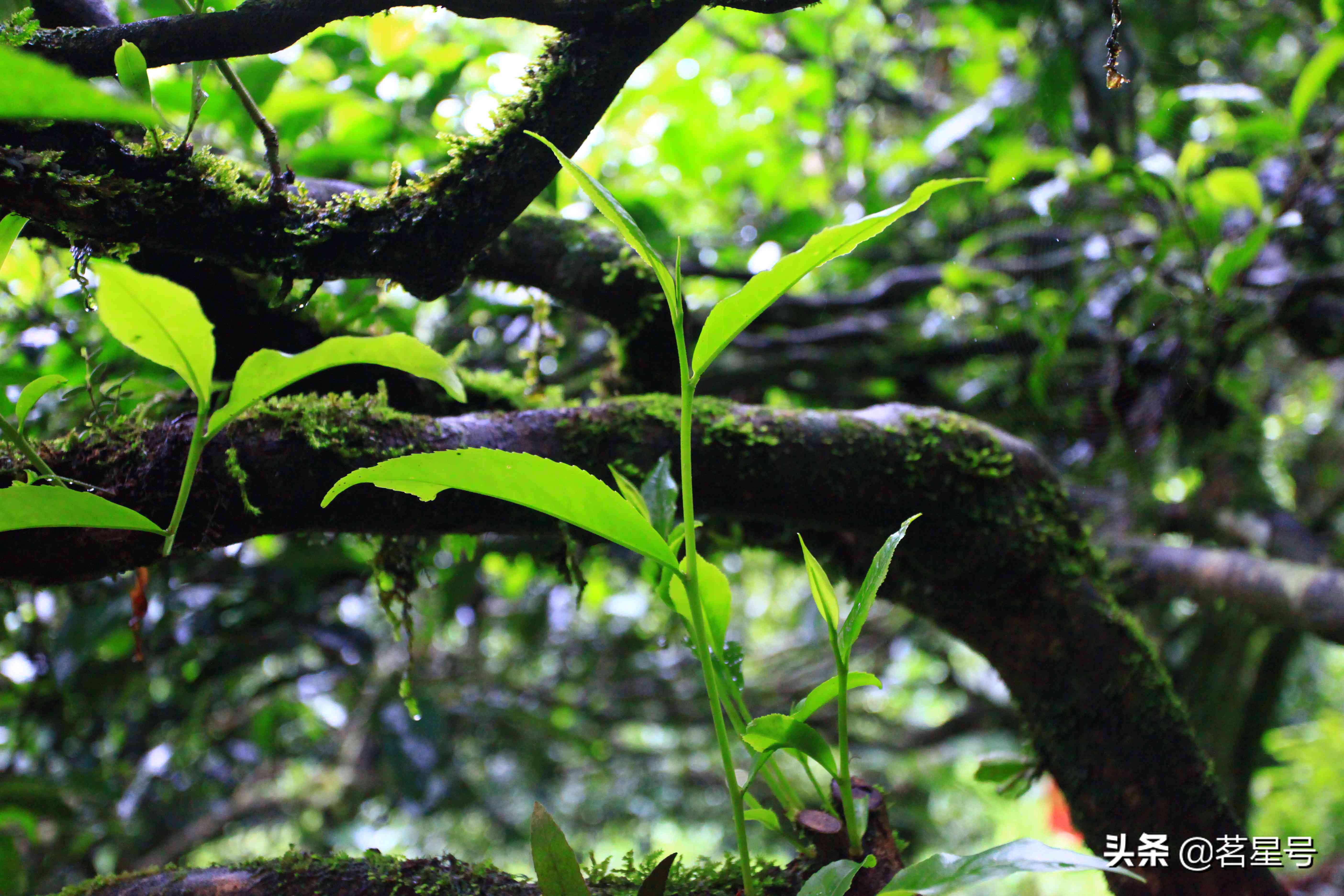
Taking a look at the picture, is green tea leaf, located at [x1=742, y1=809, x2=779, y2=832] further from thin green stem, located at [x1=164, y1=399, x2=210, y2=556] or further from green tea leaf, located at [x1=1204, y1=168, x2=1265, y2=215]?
green tea leaf, located at [x1=1204, y1=168, x2=1265, y2=215]

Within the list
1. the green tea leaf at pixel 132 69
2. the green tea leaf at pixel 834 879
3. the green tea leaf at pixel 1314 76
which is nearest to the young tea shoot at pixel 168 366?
the green tea leaf at pixel 132 69

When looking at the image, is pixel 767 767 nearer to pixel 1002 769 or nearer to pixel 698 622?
pixel 698 622

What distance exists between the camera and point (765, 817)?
1.86 feet

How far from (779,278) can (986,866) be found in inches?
13.0

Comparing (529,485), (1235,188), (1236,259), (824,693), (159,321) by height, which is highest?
(1235,188)

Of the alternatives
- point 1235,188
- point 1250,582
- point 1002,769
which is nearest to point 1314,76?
point 1235,188

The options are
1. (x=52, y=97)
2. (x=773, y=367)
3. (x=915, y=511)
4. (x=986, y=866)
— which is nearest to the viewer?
(x=52, y=97)

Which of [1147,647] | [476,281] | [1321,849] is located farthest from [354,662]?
[1321,849]

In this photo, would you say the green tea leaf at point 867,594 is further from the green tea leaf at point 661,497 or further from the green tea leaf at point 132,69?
the green tea leaf at point 132,69

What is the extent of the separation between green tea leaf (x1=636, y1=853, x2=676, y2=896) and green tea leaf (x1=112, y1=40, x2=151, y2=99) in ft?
1.88

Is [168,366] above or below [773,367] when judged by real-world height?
below

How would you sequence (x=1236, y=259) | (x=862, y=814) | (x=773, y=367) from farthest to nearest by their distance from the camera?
(x=773, y=367) < (x=1236, y=259) < (x=862, y=814)

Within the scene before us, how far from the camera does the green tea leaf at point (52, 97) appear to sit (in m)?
0.24

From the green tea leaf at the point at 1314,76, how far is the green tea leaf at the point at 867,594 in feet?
4.03
